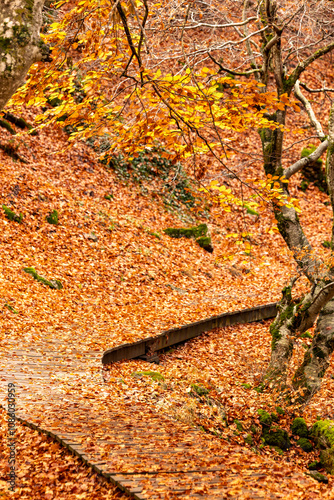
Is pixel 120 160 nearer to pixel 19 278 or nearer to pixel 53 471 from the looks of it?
pixel 19 278

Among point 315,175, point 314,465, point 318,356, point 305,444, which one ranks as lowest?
point 314,465

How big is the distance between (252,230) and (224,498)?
1485cm

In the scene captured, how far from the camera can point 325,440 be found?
22.1 feet

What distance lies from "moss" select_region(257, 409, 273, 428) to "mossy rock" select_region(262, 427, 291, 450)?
0.18 metres

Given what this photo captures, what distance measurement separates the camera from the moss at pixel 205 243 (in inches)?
607

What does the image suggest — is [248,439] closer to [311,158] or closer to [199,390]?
[199,390]

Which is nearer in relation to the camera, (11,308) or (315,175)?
(11,308)

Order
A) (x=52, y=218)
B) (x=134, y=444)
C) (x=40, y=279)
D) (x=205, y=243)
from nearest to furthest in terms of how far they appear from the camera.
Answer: (x=134, y=444) < (x=40, y=279) < (x=52, y=218) < (x=205, y=243)

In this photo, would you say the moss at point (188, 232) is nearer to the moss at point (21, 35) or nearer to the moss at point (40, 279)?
the moss at point (40, 279)

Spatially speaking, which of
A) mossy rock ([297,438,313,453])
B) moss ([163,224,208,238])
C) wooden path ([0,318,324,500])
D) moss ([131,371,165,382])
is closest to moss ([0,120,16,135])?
moss ([163,224,208,238])

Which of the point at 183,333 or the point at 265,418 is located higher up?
the point at 183,333

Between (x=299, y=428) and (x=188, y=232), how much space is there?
8953 mm

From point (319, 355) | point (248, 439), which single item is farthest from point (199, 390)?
point (319, 355)

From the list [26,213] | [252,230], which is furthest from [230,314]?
[252,230]
